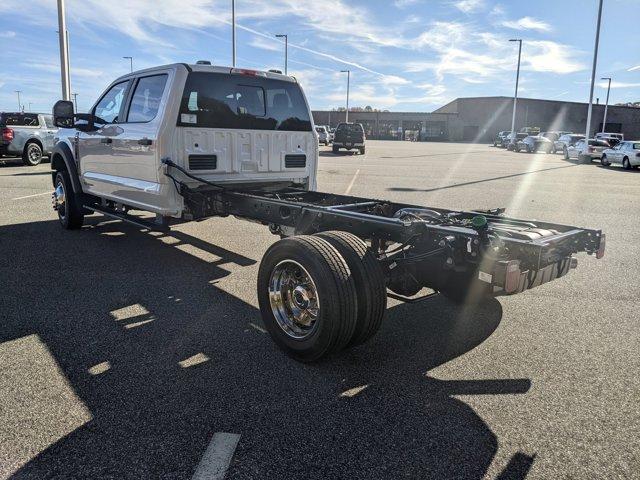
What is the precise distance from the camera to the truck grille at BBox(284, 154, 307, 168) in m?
6.82

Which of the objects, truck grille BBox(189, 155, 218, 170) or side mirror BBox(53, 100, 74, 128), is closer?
truck grille BBox(189, 155, 218, 170)

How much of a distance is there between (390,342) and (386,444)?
55.3 inches

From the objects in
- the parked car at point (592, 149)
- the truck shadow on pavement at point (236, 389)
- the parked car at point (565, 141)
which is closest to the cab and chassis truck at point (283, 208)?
the truck shadow on pavement at point (236, 389)

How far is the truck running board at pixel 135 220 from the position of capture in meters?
6.03

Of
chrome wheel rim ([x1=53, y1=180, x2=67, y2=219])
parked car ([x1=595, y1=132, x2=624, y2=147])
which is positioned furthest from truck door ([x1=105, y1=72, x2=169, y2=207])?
parked car ([x1=595, y1=132, x2=624, y2=147])

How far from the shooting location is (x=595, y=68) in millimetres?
36125

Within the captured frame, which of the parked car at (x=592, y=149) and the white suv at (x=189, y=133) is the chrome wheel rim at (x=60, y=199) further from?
the parked car at (x=592, y=149)

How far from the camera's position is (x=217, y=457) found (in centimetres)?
272

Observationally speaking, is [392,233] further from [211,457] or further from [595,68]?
[595,68]

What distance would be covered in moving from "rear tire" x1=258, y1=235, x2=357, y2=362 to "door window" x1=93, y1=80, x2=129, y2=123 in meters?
3.97

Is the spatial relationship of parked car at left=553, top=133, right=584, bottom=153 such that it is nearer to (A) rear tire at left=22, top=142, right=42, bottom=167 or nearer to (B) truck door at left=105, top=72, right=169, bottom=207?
(A) rear tire at left=22, top=142, right=42, bottom=167

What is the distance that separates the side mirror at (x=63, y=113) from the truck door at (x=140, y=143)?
1.03 meters

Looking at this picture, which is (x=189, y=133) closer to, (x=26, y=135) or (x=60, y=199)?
(x=60, y=199)

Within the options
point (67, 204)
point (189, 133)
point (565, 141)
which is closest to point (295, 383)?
point (189, 133)
